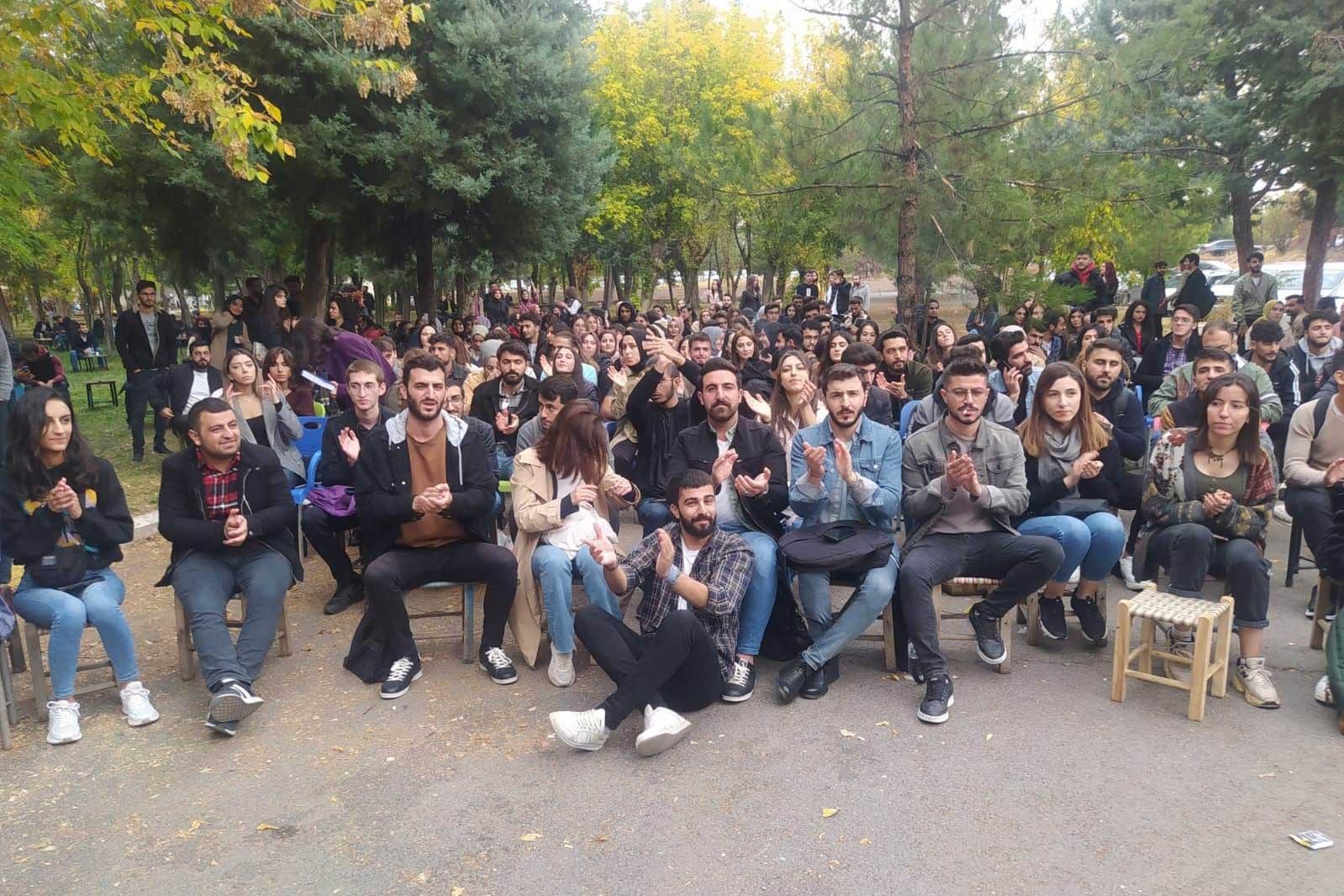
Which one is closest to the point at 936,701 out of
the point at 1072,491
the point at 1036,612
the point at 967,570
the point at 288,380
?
the point at 967,570

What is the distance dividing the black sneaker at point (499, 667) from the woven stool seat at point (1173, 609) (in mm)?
3027

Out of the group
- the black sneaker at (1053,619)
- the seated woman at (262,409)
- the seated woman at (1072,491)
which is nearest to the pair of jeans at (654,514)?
the seated woman at (1072,491)

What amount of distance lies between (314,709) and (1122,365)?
5.22 meters

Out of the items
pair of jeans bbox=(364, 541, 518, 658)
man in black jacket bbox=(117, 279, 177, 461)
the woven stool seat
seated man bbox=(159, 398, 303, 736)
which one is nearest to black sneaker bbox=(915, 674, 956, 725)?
the woven stool seat

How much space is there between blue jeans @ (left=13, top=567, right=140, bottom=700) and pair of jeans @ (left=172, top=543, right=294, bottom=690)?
293 mm

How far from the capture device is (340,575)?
19.8 feet

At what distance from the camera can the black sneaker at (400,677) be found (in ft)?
15.1

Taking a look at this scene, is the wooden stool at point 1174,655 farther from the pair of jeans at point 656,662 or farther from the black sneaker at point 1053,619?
the pair of jeans at point 656,662

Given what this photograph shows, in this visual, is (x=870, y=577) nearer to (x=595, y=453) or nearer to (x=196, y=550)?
(x=595, y=453)

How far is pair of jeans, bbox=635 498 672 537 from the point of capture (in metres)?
5.75

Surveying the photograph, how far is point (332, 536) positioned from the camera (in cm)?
592

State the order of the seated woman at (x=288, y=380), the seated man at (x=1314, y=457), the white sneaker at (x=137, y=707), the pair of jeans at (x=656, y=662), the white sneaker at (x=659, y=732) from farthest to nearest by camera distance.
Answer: the seated woman at (x=288, y=380)
the seated man at (x=1314, y=457)
the white sneaker at (x=137, y=707)
the pair of jeans at (x=656, y=662)
the white sneaker at (x=659, y=732)

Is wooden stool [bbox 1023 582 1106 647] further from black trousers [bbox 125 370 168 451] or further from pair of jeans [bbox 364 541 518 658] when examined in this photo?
black trousers [bbox 125 370 168 451]

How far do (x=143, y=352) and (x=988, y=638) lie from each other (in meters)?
10.2
